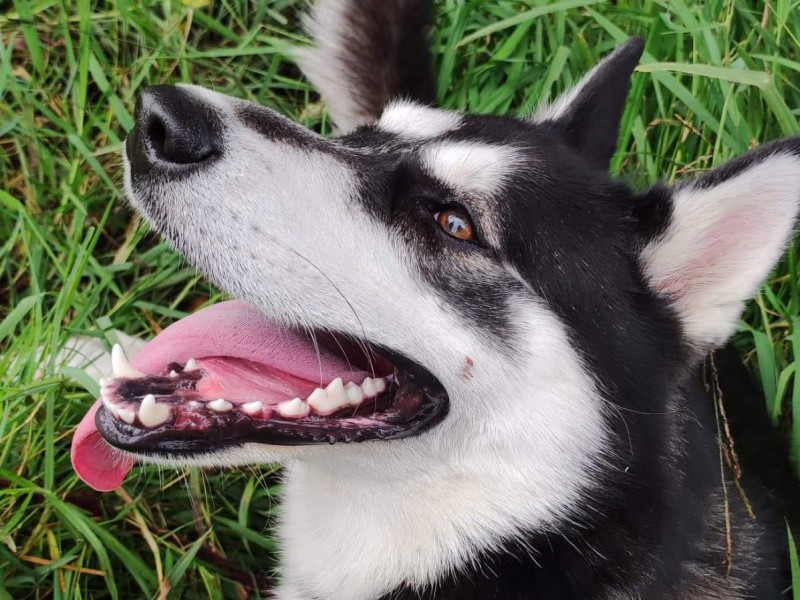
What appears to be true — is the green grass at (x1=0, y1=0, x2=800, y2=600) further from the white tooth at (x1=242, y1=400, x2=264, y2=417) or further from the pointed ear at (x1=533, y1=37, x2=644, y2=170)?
the white tooth at (x1=242, y1=400, x2=264, y2=417)

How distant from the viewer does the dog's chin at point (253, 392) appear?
201cm

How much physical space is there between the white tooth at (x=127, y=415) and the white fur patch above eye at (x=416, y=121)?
47.8 inches

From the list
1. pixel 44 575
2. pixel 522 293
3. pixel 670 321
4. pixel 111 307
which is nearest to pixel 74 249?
pixel 111 307

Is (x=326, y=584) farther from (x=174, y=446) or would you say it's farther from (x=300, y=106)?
(x=300, y=106)

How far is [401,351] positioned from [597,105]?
138 cm

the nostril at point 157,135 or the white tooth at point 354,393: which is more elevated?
the nostril at point 157,135

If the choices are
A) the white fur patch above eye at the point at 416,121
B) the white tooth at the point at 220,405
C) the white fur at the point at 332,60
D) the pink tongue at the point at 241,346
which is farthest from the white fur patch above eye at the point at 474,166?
the white fur at the point at 332,60

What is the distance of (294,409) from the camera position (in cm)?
205

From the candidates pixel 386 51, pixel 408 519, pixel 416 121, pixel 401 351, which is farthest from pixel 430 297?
pixel 386 51

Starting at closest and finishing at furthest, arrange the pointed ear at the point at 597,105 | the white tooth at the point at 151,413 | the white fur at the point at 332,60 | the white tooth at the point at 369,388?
the white tooth at the point at 151,413 < the white tooth at the point at 369,388 < the pointed ear at the point at 597,105 < the white fur at the point at 332,60

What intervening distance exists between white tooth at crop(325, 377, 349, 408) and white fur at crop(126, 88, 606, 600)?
0.12 meters

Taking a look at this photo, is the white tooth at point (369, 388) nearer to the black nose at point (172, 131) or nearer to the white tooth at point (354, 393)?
the white tooth at point (354, 393)

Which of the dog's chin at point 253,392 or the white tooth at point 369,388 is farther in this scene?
the white tooth at point 369,388

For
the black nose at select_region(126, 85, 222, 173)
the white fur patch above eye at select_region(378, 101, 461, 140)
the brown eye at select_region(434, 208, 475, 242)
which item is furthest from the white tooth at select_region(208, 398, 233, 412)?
the white fur patch above eye at select_region(378, 101, 461, 140)
